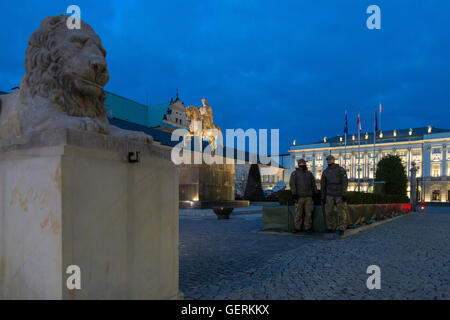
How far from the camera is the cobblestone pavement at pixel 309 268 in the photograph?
370cm

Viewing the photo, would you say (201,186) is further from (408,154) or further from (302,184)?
(408,154)

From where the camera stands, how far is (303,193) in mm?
8633

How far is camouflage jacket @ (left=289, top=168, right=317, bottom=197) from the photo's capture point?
8.59m

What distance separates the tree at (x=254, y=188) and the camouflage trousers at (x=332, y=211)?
68.1ft

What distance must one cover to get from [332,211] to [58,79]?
7.52 meters

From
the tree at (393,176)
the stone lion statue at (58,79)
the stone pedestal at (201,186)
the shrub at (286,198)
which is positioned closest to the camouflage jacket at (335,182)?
the shrub at (286,198)

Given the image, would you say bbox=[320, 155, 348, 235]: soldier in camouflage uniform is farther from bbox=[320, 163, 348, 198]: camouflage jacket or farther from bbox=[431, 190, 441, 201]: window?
bbox=[431, 190, 441, 201]: window

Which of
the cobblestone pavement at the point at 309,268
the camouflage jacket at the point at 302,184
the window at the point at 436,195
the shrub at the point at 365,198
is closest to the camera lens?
the cobblestone pavement at the point at 309,268

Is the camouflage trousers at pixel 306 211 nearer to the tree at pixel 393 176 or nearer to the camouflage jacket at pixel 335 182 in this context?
the camouflage jacket at pixel 335 182

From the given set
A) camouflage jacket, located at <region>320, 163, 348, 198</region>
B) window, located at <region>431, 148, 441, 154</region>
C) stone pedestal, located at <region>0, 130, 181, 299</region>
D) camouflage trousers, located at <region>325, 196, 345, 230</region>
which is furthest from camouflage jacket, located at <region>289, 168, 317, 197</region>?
window, located at <region>431, 148, 441, 154</region>

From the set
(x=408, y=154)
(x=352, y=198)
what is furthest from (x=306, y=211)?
(x=408, y=154)

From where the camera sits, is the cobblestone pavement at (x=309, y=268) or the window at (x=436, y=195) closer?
the cobblestone pavement at (x=309, y=268)
